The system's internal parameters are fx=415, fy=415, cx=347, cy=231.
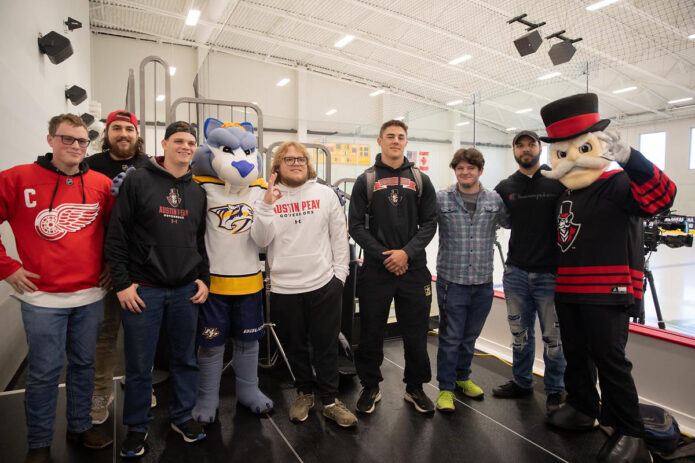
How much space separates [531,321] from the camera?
2605 mm

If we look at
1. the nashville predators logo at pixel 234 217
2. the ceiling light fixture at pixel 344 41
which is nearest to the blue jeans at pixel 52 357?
the nashville predators logo at pixel 234 217

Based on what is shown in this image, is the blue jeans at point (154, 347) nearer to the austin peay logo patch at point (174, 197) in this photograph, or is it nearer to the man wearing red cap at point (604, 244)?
the austin peay logo patch at point (174, 197)

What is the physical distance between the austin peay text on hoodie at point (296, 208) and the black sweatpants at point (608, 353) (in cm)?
142

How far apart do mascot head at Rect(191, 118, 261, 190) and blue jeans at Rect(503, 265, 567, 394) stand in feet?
5.59

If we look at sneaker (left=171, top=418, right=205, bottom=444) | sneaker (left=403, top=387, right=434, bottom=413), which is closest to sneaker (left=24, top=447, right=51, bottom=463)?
sneaker (left=171, top=418, right=205, bottom=444)

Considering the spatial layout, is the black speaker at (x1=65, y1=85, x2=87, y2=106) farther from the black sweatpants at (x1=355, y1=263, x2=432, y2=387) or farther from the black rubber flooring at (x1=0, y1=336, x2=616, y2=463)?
the black sweatpants at (x1=355, y1=263, x2=432, y2=387)

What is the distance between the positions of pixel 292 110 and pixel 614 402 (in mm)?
12861

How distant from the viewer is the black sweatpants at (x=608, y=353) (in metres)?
1.93

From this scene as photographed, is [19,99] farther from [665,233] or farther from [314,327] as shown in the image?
[665,233]

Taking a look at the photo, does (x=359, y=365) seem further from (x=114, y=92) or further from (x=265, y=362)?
(x=114, y=92)

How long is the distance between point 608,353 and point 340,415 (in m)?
1.39

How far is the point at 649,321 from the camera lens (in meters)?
2.99

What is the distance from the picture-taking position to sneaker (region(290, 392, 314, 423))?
2344mm

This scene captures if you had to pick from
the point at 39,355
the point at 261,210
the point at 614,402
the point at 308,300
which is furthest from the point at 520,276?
the point at 39,355
